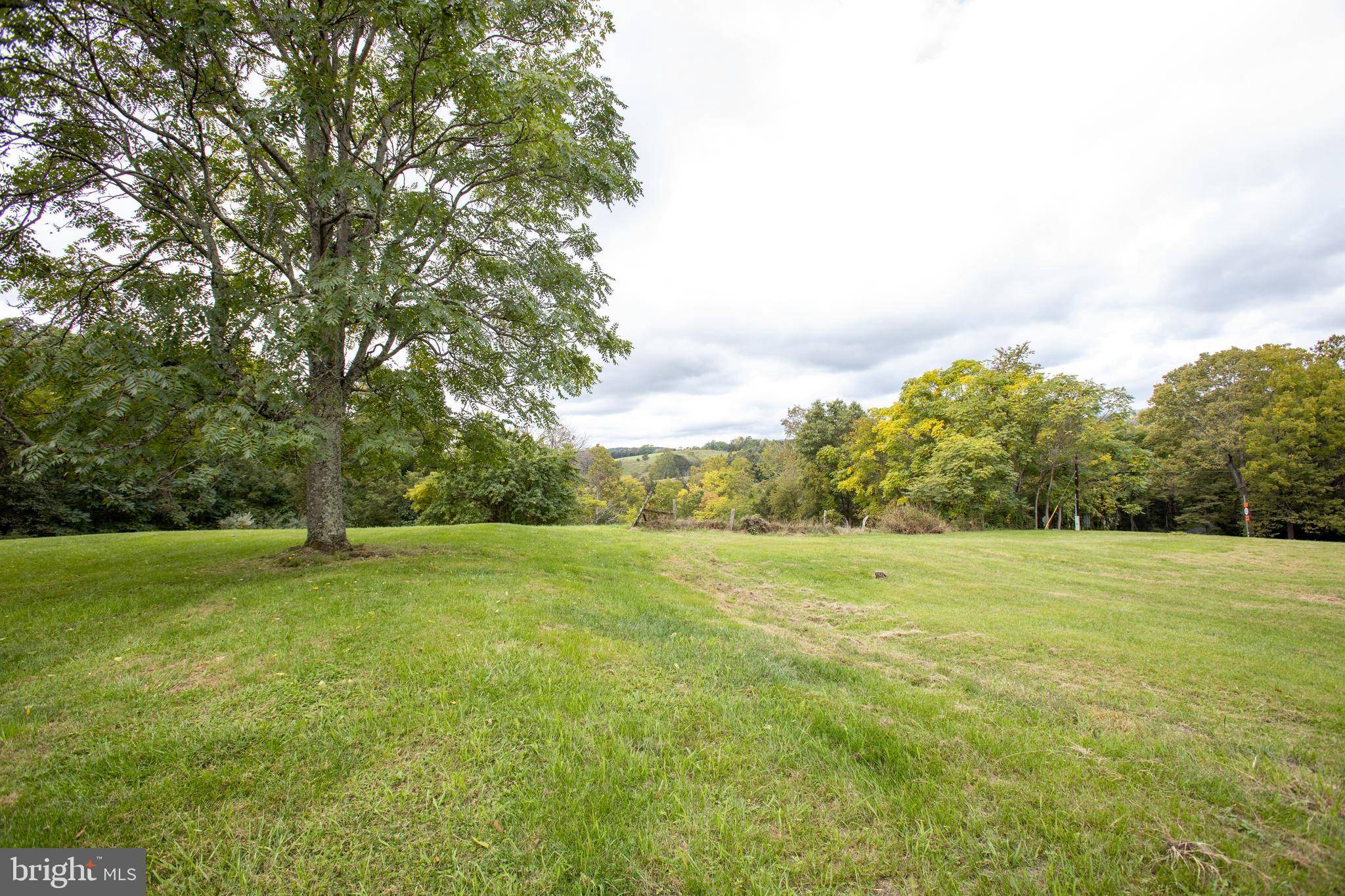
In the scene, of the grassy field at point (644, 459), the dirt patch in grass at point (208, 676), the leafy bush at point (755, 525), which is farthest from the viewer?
the grassy field at point (644, 459)

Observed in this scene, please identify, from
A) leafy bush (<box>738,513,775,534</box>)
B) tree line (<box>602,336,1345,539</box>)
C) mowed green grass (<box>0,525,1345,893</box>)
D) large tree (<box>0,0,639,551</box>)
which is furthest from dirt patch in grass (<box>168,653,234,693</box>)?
tree line (<box>602,336,1345,539</box>)

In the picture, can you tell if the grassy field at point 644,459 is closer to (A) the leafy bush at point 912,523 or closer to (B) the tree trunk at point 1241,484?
(A) the leafy bush at point 912,523

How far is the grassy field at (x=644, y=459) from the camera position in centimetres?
10054

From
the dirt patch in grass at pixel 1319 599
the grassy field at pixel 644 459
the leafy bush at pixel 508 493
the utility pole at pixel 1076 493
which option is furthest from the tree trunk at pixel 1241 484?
the grassy field at pixel 644 459

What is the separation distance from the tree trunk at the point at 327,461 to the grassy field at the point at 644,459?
84658mm

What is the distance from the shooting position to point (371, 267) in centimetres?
700

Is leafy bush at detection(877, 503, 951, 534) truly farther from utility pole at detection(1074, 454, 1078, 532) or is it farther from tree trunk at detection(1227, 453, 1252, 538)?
tree trunk at detection(1227, 453, 1252, 538)

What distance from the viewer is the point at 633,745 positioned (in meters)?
3.09

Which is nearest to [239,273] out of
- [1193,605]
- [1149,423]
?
[1193,605]

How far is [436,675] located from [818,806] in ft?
10.3

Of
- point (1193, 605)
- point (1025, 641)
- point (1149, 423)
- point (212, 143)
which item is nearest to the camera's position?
point (1025, 641)

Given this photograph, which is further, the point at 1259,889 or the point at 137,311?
the point at 137,311

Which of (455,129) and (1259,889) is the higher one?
(455,129)

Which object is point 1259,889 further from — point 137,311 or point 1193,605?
point 137,311
